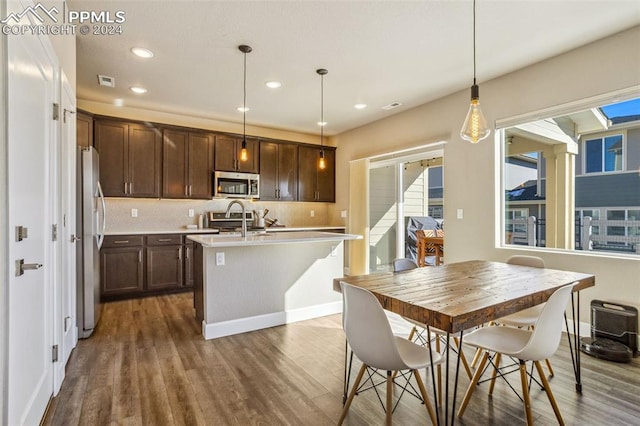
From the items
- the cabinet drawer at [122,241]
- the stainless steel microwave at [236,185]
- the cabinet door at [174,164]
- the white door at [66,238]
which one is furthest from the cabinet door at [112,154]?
the white door at [66,238]

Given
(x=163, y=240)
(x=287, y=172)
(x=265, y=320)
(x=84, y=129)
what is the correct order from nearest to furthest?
1. (x=265, y=320)
2. (x=84, y=129)
3. (x=163, y=240)
4. (x=287, y=172)

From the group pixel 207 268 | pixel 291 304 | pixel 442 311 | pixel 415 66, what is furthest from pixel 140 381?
pixel 415 66

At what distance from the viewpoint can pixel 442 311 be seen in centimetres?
146

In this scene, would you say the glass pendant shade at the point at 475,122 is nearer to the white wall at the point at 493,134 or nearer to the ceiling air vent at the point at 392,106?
the white wall at the point at 493,134

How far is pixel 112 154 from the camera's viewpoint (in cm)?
450

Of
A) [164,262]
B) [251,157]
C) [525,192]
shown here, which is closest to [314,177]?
[251,157]

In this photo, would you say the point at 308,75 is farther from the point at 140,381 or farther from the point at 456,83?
the point at 140,381

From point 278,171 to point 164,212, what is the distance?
199cm

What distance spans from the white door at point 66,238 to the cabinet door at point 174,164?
2140 mm

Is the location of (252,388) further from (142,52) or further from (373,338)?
(142,52)

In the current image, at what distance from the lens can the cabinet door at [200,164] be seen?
5.09 m

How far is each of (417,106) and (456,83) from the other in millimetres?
860

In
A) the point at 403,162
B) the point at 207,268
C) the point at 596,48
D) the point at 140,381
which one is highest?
the point at 596,48

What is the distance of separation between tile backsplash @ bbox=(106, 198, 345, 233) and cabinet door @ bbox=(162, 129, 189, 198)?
32cm
